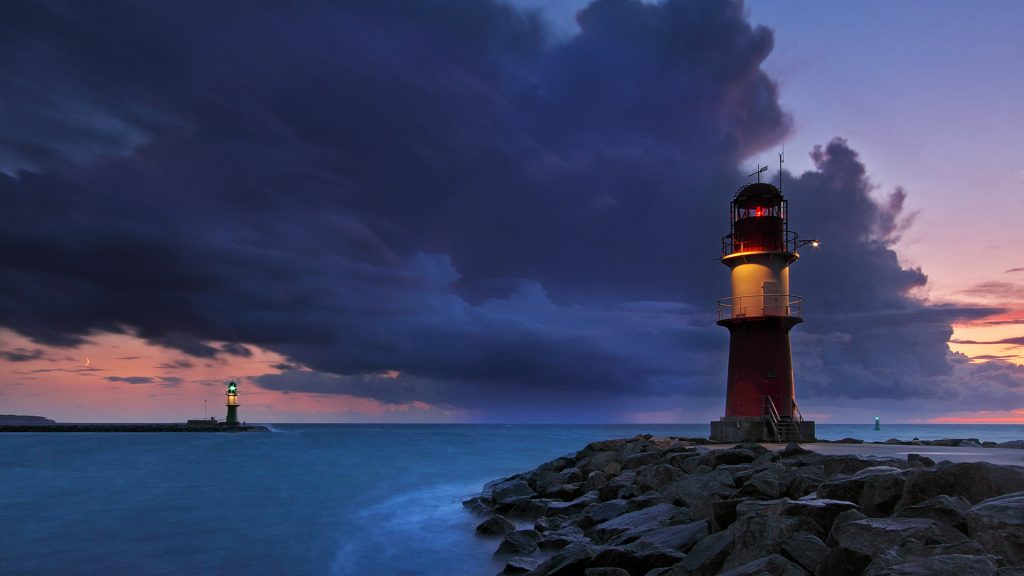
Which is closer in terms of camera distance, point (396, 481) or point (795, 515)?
point (795, 515)

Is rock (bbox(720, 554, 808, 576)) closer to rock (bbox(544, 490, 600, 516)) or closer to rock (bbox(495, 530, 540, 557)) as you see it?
rock (bbox(495, 530, 540, 557))

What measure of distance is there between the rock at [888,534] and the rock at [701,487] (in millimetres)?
3137

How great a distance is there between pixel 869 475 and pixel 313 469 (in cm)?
2669

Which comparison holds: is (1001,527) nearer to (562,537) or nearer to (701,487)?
(701,487)

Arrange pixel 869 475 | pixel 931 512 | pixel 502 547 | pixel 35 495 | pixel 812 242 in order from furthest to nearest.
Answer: pixel 35 495 → pixel 812 242 → pixel 502 547 → pixel 869 475 → pixel 931 512

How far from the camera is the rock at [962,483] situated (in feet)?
19.7

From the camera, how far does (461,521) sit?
570 inches

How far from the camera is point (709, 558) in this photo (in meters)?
5.69

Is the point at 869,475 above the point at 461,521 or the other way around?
above

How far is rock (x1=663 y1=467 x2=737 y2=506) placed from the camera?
8.45 m

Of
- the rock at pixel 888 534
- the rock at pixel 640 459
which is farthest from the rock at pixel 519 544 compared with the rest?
the rock at pixel 888 534

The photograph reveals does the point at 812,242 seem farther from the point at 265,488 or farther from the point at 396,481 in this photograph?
the point at 265,488

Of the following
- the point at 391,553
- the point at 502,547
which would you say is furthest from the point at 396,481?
the point at 502,547

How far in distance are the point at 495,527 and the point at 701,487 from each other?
183 inches
